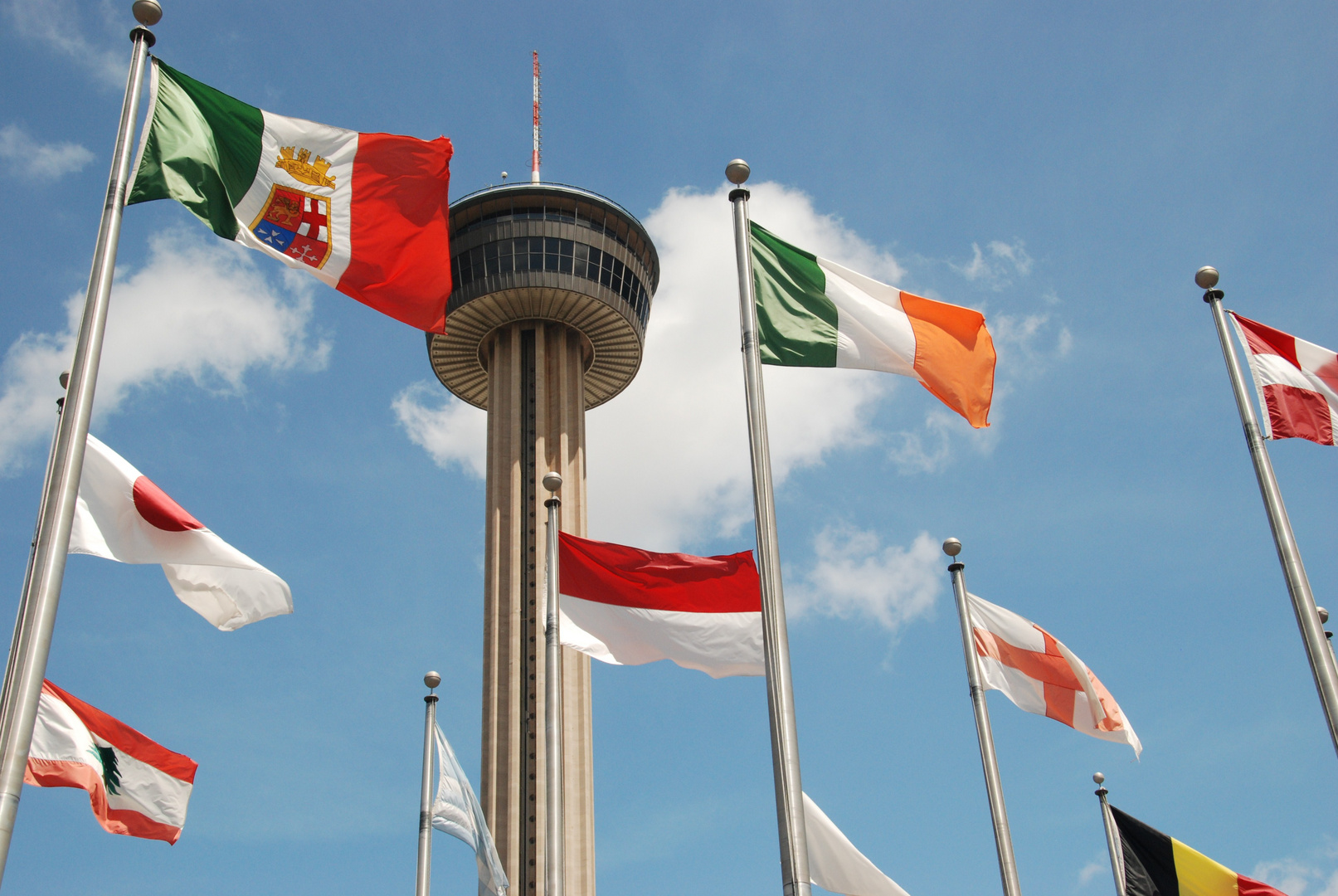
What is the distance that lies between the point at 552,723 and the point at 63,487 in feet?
36.9

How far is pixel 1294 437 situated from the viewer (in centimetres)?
2080

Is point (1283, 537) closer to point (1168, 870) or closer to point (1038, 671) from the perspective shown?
point (1038, 671)

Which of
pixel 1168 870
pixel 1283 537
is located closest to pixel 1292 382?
pixel 1283 537

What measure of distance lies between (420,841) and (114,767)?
280 inches

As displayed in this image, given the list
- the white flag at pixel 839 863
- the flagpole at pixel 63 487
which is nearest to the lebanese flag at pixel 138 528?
the flagpole at pixel 63 487

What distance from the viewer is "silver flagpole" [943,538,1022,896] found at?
834 inches

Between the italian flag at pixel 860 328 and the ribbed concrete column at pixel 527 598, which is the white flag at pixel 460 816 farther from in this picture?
the ribbed concrete column at pixel 527 598

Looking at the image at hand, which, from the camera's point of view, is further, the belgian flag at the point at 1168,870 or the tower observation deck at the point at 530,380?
the tower observation deck at the point at 530,380

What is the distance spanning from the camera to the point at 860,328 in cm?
1966

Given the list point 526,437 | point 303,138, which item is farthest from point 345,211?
point 526,437

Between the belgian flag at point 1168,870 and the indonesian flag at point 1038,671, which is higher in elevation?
the indonesian flag at point 1038,671

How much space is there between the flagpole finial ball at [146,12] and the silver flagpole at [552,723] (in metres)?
10.6

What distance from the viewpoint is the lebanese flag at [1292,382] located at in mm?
20797

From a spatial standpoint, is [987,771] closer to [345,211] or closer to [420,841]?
[420,841]
